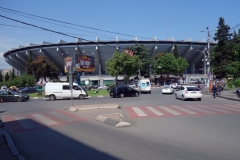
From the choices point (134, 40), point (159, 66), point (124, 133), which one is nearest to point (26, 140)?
point (124, 133)

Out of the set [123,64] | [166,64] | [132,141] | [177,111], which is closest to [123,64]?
[123,64]

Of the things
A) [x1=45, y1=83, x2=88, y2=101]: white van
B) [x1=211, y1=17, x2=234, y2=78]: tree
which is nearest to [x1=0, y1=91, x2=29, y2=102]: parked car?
[x1=45, y1=83, x2=88, y2=101]: white van

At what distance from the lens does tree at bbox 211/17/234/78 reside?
63.1 metres

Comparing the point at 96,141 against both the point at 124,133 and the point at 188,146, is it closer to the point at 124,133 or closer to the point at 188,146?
the point at 124,133

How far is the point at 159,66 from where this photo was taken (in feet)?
255

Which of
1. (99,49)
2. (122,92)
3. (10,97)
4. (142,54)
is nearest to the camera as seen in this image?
(10,97)

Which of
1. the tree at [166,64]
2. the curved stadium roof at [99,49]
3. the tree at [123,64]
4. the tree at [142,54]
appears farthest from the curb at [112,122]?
the curved stadium roof at [99,49]

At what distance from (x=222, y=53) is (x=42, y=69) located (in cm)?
4965

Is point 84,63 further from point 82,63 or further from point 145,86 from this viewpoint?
point 145,86

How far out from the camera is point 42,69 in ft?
253

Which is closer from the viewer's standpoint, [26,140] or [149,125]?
[26,140]

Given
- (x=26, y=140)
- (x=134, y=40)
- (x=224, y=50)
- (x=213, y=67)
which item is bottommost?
(x=26, y=140)

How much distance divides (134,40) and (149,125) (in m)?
74.9

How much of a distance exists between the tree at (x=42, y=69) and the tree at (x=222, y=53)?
45539 mm
